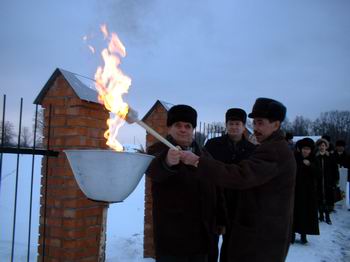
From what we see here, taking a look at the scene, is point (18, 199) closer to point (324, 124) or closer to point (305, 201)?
point (305, 201)

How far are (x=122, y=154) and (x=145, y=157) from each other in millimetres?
199

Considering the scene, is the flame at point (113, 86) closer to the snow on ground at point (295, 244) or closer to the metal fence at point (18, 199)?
the metal fence at point (18, 199)

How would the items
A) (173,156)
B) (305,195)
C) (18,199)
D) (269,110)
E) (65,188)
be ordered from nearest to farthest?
1. (173,156)
2. (269,110)
3. (65,188)
4. (305,195)
5. (18,199)

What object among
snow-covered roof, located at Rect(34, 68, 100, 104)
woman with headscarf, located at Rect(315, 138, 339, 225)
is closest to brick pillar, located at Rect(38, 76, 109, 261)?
snow-covered roof, located at Rect(34, 68, 100, 104)

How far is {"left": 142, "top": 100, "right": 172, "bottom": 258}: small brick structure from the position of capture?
464cm

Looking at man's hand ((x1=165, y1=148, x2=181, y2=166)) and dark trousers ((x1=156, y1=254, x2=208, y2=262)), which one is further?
dark trousers ((x1=156, y1=254, x2=208, y2=262))

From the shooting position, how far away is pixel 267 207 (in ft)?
8.34

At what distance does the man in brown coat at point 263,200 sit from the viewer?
7.87 feet

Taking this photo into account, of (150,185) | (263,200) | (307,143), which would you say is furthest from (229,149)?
(307,143)

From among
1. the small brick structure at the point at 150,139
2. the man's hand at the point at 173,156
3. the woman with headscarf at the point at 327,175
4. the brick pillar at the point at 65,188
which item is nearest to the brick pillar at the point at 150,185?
the small brick structure at the point at 150,139

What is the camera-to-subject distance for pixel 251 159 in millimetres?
2488

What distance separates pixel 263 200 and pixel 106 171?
1269 mm

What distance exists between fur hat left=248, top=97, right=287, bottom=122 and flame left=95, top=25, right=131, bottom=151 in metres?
1.12

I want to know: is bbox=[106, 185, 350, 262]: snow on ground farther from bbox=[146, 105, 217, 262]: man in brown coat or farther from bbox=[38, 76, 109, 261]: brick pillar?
bbox=[146, 105, 217, 262]: man in brown coat
